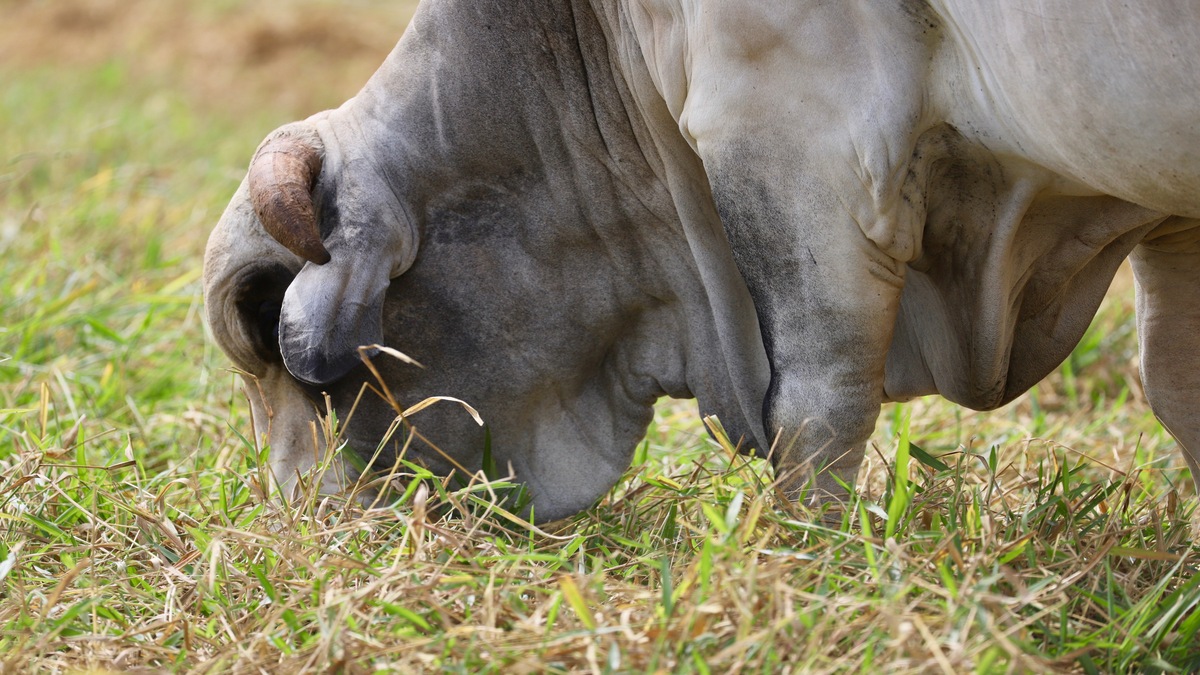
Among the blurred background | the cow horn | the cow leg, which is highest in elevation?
the cow horn

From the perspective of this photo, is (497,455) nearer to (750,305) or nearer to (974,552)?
(750,305)

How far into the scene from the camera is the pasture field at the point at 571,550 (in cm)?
169

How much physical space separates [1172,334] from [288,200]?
1505mm

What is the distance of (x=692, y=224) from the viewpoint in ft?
7.79

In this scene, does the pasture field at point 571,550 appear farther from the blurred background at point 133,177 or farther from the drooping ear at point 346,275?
the drooping ear at point 346,275

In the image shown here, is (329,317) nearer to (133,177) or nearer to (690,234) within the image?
(690,234)

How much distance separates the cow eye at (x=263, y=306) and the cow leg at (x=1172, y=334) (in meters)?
1.47

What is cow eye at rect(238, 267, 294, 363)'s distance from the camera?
2.42 meters

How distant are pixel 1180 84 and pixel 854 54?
44 centimetres

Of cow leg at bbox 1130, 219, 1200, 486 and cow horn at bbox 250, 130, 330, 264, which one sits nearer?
cow horn at bbox 250, 130, 330, 264

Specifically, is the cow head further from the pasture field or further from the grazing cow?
the pasture field

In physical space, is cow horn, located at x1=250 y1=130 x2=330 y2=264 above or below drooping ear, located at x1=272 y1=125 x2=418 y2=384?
above

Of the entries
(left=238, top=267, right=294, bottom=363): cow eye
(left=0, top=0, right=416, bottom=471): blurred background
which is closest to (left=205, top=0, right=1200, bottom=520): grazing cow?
(left=238, top=267, right=294, bottom=363): cow eye

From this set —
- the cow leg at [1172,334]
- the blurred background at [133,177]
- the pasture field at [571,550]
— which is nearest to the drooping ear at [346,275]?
the pasture field at [571,550]
